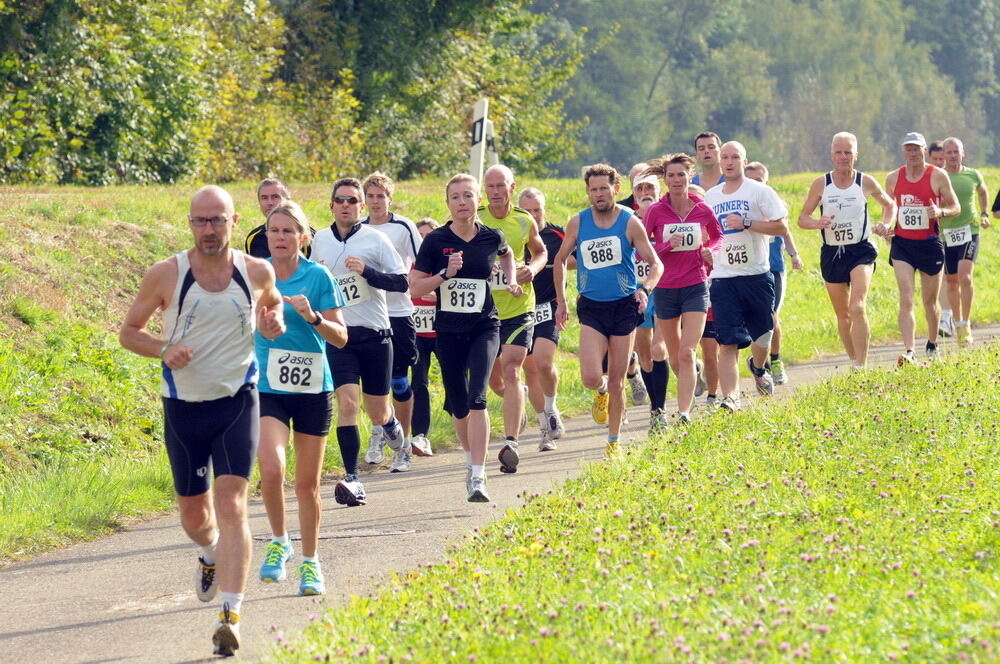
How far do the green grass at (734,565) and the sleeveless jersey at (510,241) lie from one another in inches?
66.4

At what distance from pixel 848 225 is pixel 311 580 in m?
7.57

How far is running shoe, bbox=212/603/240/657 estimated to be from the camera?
6.68 meters

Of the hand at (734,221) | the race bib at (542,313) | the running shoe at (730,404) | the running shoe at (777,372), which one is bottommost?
the running shoe at (777,372)

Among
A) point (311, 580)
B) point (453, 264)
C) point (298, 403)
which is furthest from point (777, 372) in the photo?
point (311, 580)

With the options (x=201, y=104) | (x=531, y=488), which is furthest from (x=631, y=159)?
(x=531, y=488)

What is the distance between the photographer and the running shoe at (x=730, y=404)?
40.1 feet

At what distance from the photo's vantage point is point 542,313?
12.9 meters

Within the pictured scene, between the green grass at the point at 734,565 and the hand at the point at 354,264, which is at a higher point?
the hand at the point at 354,264

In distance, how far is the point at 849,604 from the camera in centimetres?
604

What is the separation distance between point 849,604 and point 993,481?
2.63 meters

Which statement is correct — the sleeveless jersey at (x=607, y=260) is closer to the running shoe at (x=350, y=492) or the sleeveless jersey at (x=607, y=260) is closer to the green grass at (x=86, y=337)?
A: the running shoe at (x=350, y=492)

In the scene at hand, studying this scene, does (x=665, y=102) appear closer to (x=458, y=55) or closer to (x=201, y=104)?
(x=458, y=55)

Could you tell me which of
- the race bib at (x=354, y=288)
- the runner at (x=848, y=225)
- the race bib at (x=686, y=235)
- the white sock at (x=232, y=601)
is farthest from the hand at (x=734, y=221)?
the white sock at (x=232, y=601)

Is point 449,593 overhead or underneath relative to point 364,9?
underneath
